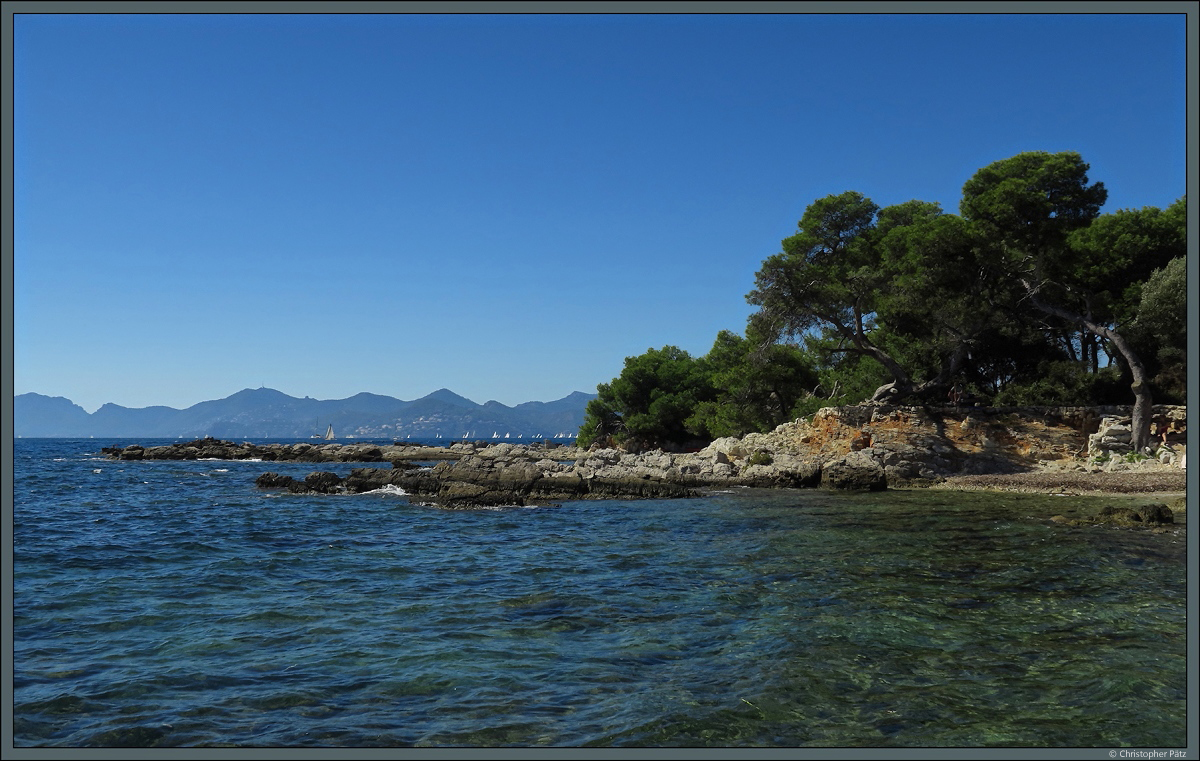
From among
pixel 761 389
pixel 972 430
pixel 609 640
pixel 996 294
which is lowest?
pixel 609 640

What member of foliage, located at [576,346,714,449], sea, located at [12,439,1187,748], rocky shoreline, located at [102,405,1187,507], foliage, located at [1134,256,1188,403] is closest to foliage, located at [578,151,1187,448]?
foliage, located at [1134,256,1188,403]

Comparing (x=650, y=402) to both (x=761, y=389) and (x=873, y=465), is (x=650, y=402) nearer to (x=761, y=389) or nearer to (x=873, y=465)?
(x=761, y=389)

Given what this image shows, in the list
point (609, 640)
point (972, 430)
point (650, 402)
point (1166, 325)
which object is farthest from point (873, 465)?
point (650, 402)

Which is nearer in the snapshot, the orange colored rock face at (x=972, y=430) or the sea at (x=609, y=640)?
the sea at (x=609, y=640)

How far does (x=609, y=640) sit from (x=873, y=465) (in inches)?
983

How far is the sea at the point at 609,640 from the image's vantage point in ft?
19.6

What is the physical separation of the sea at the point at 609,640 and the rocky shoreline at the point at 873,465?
11.0 meters

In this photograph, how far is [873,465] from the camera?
30797mm

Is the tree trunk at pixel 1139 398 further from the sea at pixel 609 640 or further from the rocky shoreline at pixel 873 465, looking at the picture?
the sea at pixel 609 640

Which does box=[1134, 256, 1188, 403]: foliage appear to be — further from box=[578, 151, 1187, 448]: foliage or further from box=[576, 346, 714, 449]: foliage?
box=[576, 346, 714, 449]: foliage

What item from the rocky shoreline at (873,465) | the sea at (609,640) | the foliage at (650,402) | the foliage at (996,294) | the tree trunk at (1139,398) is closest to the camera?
the sea at (609,640)

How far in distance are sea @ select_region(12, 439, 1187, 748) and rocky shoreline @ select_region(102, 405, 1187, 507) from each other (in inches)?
434

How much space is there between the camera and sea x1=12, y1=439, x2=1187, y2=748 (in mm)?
5973

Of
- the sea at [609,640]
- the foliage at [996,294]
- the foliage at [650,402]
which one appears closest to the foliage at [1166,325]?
the foliage at [996,294]
